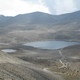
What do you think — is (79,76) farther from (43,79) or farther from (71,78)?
(43,79)

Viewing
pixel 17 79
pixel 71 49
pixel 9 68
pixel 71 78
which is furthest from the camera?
pixel 71 49

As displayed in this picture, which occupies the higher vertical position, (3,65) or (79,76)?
(3,65)

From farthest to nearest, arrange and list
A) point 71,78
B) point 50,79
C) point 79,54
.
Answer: point 79,54
point 71,78
point 50,79

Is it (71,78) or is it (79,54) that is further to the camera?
(79,54)

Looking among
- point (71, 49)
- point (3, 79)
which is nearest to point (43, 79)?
point (3, 79)

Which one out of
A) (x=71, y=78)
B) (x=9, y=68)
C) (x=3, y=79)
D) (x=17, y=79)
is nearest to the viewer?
(x=3, y=79)

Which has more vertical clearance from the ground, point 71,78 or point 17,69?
point 17,69

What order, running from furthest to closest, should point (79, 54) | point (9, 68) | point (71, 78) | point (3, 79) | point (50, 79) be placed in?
point (79, 54) < point (71, 78) < point (50, 79) < point (9, 68) < point (3, 79)

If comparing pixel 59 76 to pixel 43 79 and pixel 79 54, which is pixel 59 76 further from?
pixel 79 54

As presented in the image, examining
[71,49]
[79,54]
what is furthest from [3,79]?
[71,49]
